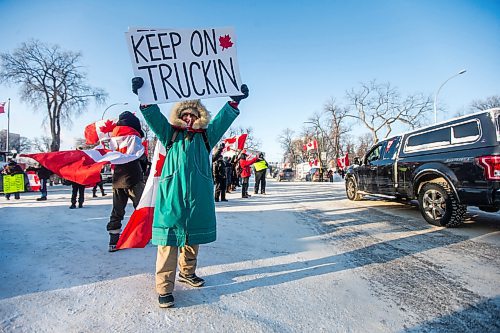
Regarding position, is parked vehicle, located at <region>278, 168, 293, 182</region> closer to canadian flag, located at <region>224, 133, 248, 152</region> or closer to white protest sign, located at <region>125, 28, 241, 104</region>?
canadian flag, located at <region>224, 133, 248, 152</region>

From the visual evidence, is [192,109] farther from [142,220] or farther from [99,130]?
[99,130]

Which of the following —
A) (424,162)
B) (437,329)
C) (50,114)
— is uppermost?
(50,114)

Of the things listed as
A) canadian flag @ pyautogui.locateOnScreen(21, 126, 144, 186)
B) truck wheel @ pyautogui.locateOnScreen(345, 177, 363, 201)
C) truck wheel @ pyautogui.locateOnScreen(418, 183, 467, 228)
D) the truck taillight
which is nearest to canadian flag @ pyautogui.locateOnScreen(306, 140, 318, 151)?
truck wheel @ pyautogui.locateOnScreen(345, 177, 363, 201)

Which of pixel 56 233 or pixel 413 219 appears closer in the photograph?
pixel 56 233

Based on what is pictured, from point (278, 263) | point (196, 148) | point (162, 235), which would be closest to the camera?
point (162, 235)

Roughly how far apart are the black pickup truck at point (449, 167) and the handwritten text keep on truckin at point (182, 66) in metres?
4.19

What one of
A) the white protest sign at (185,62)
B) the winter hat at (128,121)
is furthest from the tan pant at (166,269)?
the winter hat at (128,121)

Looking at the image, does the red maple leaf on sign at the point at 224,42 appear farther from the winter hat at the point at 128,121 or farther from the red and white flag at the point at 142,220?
the winter hat at the point at 128,121

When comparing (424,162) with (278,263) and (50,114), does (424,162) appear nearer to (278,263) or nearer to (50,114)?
(278,263)

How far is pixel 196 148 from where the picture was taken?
2.49 meters

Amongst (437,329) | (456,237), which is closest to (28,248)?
(437,329)

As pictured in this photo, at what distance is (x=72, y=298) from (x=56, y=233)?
2736 millimetres

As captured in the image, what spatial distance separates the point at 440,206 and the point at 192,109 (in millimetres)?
Result: 5004

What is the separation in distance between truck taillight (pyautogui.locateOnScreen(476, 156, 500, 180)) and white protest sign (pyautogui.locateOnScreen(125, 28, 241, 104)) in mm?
4111
